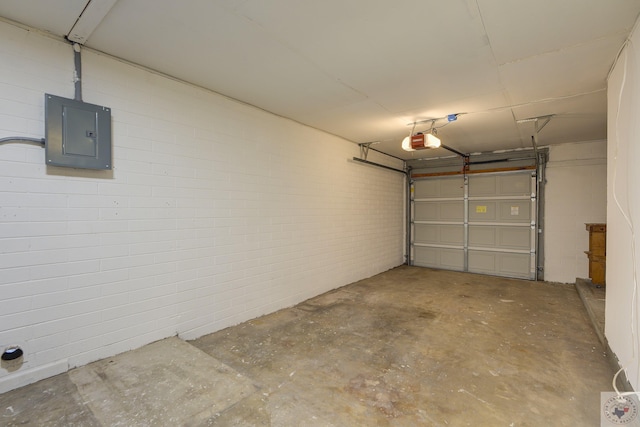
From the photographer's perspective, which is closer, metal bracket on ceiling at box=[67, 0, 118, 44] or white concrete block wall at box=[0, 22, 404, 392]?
metal bracket on ceiling at box=[67, 0, 118, 44]

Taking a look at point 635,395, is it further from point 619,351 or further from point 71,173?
point 71,173

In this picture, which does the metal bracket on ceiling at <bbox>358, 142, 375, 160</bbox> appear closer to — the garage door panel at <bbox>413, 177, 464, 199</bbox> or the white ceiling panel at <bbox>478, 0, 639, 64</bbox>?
the garage door panel at <bbox>413, 177, 464, 199</bbox>

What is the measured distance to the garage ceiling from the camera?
5.87 ft

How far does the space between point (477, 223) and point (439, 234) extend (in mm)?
803

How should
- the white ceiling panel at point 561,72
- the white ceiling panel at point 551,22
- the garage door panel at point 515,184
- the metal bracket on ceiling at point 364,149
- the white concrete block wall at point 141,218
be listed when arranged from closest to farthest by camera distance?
1. the white ceiling panel at point 551,22
2. the white concrete block wall at point 141,218
3. the white ceiling panel at point 561,72
4. the metal bracket on ceiling at point 364,149
5. the garage door panel at point 515,184

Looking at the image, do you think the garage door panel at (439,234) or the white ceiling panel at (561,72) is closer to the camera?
the white ceiling panel at (561,72)

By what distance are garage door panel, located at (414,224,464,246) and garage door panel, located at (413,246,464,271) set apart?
17 centimetres

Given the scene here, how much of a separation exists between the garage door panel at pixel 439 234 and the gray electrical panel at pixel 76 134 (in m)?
6.08

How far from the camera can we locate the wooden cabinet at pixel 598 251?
4191mm

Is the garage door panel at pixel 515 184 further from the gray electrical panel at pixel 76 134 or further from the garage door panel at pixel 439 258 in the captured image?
the gray electrical panel at pixel 76 134

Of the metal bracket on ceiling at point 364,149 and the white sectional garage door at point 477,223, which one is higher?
the metal bracket on ceiling at point 364,149

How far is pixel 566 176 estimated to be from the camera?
5.23 m

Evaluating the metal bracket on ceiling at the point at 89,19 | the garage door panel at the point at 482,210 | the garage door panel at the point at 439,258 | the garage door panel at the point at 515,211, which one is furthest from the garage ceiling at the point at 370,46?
the garage door panel at the point at 439,258

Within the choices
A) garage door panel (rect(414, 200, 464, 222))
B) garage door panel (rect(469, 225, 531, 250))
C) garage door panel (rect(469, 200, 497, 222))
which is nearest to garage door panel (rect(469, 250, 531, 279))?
garage door panel (rect(469, 225, 531, 250))
